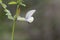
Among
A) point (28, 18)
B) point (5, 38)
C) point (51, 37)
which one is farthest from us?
point (51, 37)

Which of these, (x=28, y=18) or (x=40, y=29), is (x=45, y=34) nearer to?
(x=40, y=29)

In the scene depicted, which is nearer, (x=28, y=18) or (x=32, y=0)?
(x=28, y=18)

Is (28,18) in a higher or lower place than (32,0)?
lower

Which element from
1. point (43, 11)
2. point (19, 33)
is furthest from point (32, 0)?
point (19, 33)

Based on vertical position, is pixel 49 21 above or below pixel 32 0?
below

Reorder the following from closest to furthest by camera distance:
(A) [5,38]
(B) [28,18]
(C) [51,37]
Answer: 1. (B) [28,18]
2. (A) [5,38]
3. (C) [51,37]

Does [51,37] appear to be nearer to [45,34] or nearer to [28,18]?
[45,34]

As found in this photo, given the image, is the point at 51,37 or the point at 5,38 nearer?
the point at 5,38

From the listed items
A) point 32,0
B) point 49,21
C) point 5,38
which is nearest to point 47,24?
point 49,21
